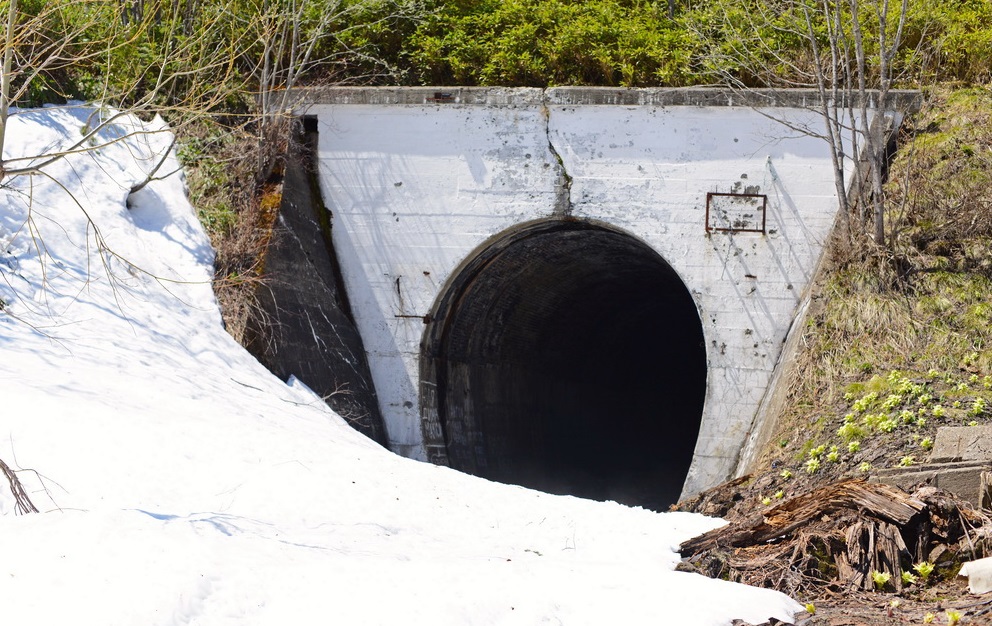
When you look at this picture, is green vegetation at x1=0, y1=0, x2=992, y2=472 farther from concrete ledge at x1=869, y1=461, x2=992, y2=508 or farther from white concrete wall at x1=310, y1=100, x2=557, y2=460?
concrete ledge at x1=869, y1=461, x2=992, y2=508

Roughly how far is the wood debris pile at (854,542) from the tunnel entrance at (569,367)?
5.98 m

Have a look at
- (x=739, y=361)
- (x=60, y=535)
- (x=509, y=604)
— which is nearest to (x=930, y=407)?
(x=739, y=361)

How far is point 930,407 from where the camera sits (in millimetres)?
9148

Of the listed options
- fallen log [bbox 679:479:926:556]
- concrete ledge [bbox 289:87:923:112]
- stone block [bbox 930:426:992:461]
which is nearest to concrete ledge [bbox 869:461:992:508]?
stone block [bbox 930:426:992:461]

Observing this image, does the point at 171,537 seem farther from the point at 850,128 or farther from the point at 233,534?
the point at 850,128

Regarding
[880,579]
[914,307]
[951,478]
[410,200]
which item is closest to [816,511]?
[880,579]

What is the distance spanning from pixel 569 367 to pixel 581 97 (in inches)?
220

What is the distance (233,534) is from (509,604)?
1.57 meters

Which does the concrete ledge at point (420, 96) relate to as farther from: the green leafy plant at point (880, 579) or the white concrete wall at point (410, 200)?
the green leafy plant at point (880, 579)

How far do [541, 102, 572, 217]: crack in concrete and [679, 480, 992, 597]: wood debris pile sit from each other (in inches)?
226

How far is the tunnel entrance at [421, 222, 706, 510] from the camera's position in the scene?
12742mm

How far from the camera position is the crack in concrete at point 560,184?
469 inches

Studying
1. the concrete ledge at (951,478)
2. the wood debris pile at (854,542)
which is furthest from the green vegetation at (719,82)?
the wood debris pile at (854,542)

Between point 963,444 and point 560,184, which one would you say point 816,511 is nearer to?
point 963,444
